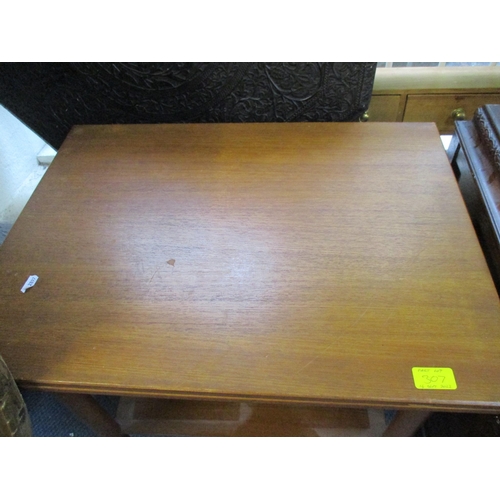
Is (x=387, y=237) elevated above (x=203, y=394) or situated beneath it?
elevated above

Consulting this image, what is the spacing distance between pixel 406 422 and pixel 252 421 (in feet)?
1.09

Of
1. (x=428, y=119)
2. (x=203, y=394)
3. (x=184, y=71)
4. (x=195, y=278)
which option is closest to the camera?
(x=203, y=394)

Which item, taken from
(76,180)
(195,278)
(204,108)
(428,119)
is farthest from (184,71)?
(428,119)

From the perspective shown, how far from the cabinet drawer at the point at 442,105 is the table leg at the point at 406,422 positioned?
2.98 feet

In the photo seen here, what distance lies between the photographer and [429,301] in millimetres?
577

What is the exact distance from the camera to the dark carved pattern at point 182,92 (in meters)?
0.93

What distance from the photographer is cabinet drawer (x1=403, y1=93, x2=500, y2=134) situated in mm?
1083


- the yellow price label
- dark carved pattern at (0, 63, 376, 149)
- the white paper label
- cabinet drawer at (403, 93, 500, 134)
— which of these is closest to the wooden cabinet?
cabinet drawer at (403, 93, 500, 134)

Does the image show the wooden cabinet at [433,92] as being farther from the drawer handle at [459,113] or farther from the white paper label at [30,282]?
the white paper label at [30,282]

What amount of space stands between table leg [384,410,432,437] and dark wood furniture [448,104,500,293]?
11.4 inches

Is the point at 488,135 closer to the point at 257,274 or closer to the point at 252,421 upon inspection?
the point at 257,274

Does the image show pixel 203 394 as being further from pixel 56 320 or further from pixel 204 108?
pixel 204 108
